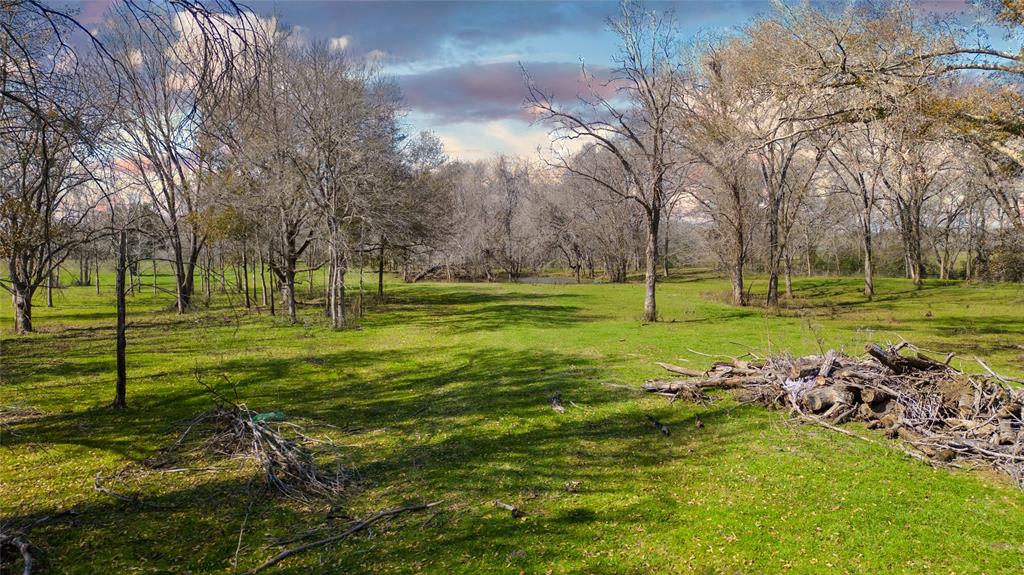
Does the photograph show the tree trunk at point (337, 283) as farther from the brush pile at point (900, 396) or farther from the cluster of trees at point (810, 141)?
the brush pile at point (900, 396)

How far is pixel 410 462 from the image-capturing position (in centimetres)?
714

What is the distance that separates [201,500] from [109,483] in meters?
1.41

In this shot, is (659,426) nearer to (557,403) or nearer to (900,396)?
(557,403)

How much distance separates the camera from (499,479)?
21.0 feet

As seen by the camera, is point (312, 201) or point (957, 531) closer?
point (957, 531)

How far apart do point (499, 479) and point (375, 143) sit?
58.5ft

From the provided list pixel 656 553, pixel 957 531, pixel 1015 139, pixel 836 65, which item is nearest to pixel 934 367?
pixel 957 531

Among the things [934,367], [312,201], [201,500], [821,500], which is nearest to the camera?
[821,500]

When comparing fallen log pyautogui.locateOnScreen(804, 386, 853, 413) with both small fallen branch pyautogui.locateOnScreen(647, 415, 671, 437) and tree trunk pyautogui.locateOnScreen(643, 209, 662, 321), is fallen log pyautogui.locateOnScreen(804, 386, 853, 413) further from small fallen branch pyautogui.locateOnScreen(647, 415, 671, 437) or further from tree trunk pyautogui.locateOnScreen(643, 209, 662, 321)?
tree trunk pyautogui.locateOnScreen(643, 209, 662, 321)

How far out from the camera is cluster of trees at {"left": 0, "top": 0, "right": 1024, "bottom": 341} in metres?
4.13

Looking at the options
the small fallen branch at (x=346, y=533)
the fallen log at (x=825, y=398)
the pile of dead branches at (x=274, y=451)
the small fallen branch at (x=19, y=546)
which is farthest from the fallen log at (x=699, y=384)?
the small fallen branch at (x=19, y=546)

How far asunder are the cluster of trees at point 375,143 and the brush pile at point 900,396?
16.8ft

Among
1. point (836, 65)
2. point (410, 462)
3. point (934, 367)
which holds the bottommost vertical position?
point (410, 462)

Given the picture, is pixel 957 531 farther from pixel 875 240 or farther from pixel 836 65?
pixel 875 240
